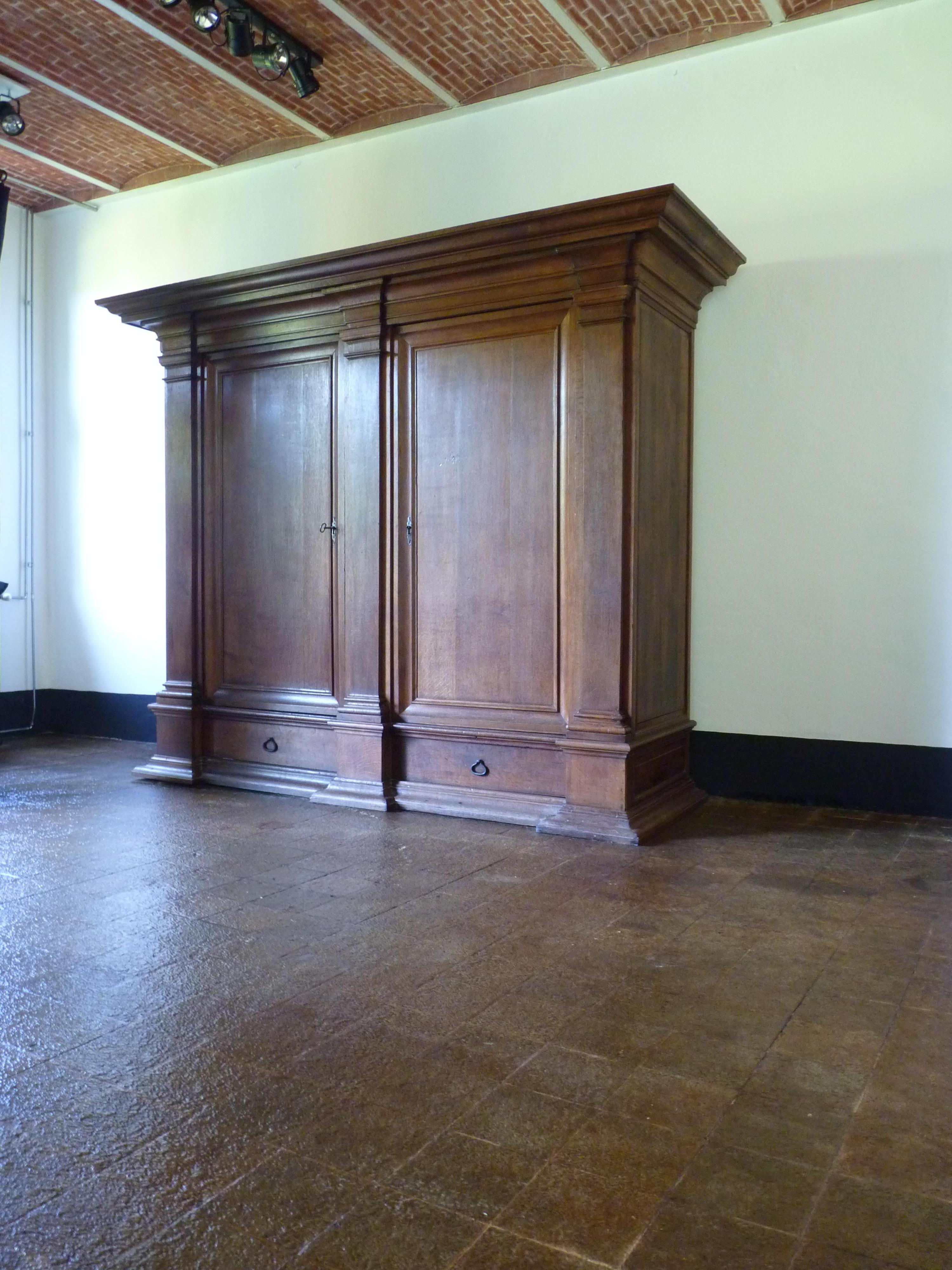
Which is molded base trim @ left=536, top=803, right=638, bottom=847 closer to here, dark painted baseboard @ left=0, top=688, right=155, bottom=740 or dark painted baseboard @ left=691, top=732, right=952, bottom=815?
dark painted baseboard @ left=691, top=732, right=952, bottom=815

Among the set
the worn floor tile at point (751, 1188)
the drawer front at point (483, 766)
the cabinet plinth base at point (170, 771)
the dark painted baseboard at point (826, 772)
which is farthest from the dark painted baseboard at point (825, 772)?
the worn floor tile at point (751, 1188)

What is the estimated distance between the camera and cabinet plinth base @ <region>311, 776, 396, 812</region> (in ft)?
15.4

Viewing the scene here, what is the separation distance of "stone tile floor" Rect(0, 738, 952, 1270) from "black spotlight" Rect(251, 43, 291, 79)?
368 centimetres

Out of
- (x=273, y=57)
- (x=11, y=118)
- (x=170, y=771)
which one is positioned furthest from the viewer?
(x=11, y=118)

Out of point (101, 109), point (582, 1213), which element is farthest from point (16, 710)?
point (582, 1213)

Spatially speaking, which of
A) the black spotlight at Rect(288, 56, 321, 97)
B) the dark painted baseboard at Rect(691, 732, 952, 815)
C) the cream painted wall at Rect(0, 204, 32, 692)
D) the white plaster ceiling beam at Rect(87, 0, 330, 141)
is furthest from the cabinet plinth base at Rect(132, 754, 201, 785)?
the white plaster ceiling beam at Rect(87, 0, 330, 141)

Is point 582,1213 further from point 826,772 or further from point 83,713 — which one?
point 83,713

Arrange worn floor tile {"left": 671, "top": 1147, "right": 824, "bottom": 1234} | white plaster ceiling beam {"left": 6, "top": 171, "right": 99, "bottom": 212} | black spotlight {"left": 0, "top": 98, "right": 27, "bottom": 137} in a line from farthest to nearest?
white plaster ceiling beam {"left": 6, "top": 171, "right": 99, "bottom": 212}
black spotlight {"left": 0, "top": 98, "right": 27, "bottom": 137}
worn floor tile {"left": 671, "top": 1147, "right": 824, "bottom": 1234}

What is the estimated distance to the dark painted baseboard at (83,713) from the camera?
22.6ft

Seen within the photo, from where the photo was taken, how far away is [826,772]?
4688mm

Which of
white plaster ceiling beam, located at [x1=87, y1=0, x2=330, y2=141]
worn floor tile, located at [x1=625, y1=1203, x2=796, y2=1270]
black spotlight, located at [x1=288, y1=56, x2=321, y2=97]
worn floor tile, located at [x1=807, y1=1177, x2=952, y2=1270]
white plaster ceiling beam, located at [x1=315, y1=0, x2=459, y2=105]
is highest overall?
white plaster ceiling beam, located at [x1=87, y1=0, x2=330, y2=141]

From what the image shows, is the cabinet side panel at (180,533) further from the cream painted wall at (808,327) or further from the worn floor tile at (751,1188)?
the worn floor tile at (751,1188)

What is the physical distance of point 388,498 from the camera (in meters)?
4.82

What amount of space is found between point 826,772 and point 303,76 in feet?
13.6
